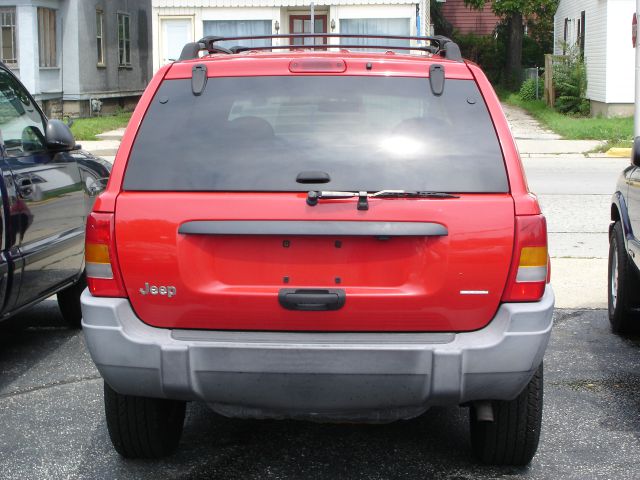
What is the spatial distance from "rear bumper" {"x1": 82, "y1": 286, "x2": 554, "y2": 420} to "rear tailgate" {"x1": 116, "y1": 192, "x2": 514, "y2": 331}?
2.6 inches

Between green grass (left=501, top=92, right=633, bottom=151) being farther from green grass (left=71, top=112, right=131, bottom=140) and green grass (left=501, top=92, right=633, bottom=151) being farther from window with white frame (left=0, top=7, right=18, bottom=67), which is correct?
window with white frame (left=0, top=7, right=18, bottom=67)

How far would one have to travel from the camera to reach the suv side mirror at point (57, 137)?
21.6ft

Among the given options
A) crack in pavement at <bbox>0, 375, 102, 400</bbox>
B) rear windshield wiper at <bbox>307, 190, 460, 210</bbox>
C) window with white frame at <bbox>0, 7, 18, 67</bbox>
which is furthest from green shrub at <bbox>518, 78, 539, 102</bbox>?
rear windshield wiper at <bbox>307, 190, 460, 210</bbox>

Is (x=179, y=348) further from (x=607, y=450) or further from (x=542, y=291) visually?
(x=607, y=450)

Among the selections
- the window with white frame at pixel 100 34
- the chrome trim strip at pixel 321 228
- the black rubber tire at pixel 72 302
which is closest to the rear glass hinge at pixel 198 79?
the chrome trim strip at pixel 321 228

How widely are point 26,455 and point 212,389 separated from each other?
50.3 inches

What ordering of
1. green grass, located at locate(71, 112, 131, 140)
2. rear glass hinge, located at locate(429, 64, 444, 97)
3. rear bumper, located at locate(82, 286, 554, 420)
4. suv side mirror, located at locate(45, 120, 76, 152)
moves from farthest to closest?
green grass, located at locate(71, 112, 131, 140) → suv side mirror, located at locate(45, 120, 76, 152) → rear glass hinge, located at locate(429, 64, 444, 97) → rear bumper, located at locate(82, 286, 554, 420)

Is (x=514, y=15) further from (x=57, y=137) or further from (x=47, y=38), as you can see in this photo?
(x=57, y=137)

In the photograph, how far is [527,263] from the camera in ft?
13.0

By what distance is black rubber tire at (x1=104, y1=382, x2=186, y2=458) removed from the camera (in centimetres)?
443

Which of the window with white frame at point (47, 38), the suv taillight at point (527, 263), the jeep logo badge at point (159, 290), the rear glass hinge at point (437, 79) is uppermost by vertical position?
the window with white frame at point (47, 38)

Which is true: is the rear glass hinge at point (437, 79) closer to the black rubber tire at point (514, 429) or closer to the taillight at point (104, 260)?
the black rubber tire at point (514, 429)

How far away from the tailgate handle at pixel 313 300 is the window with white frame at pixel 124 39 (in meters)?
32.0

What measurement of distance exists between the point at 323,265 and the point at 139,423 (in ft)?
3.78
